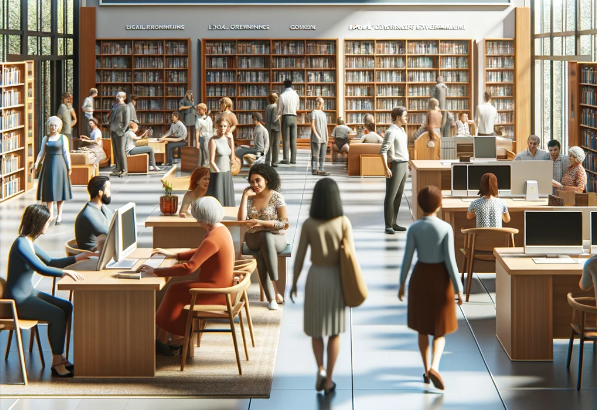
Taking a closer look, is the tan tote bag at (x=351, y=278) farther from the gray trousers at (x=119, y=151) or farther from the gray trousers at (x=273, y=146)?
the gray trousers at (x=273, y=146)

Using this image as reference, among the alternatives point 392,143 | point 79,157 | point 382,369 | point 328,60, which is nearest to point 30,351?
point 382,369

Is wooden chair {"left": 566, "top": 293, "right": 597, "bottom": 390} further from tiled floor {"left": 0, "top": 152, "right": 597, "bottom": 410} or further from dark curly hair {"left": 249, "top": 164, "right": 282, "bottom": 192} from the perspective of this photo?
dark curly hair {"left": 249, "top": 164, "right": 282, "bottom": 192}

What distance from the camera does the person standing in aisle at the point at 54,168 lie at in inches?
441

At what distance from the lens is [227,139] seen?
10406mm

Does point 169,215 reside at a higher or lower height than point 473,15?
lower

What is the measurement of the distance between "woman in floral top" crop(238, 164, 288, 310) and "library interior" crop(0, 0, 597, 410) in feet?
0.08

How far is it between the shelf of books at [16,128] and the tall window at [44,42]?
1.24 m

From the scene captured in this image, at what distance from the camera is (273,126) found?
1762 cm

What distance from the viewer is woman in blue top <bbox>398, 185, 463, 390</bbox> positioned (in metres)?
5.57

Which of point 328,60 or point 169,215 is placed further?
point 328,60

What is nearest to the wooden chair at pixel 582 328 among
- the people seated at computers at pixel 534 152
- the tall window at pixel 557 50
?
the people seated at computers at pixel 534 152

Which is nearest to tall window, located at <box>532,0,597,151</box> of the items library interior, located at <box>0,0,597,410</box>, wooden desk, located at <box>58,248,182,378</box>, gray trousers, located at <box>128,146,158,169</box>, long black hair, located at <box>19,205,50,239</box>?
library interior, located at <box>0,0,597,410</box>

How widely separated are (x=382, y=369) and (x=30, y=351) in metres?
2.50

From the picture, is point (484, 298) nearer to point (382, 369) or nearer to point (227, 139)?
point (382, 369)
